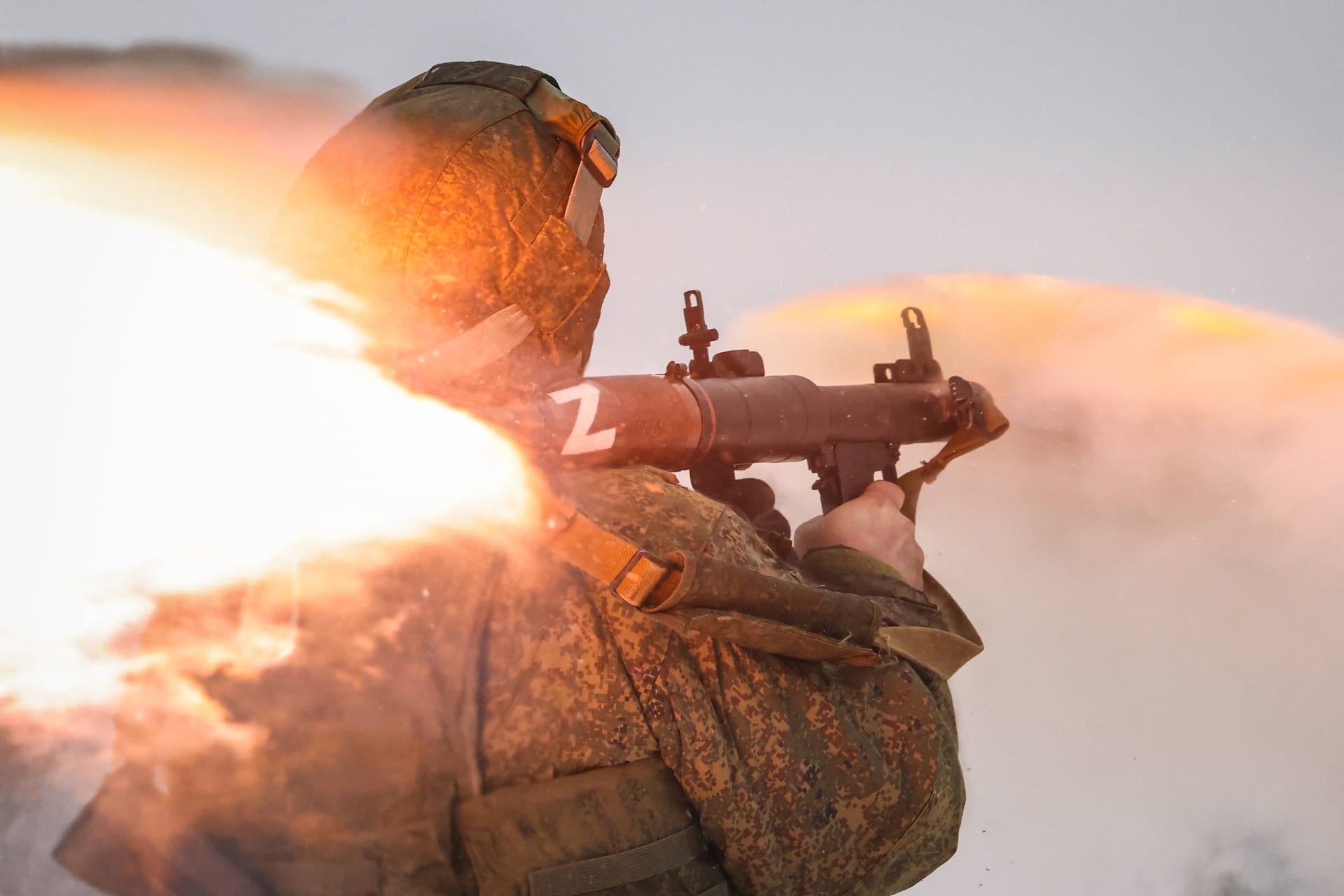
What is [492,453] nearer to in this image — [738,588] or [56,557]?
[738,588]

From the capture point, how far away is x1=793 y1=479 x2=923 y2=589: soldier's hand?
7.13ft

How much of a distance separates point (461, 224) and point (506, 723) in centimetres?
72

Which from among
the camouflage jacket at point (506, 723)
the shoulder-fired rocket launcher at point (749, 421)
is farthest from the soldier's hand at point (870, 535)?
the camouflage jacket at point (506, 723)

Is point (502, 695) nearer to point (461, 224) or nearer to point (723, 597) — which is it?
point (723, 597)

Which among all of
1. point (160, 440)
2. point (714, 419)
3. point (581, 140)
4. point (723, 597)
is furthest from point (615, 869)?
point (581, 140)

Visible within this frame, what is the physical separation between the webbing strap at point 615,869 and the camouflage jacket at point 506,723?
25 mm

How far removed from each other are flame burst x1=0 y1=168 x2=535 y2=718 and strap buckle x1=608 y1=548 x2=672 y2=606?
0.21 metres

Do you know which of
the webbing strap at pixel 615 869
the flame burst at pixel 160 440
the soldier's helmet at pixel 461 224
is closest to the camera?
the flame burst at pixel 160 440

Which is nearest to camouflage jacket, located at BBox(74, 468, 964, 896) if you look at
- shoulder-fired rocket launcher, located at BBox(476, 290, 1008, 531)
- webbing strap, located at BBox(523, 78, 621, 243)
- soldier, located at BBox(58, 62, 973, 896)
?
soldier, located at BBox(58, 62, 973, 896)

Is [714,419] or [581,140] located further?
[714,419]

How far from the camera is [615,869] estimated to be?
1469 millimetres

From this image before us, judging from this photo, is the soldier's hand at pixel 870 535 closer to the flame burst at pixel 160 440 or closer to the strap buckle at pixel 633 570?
the strap buckle at pixel 633 570

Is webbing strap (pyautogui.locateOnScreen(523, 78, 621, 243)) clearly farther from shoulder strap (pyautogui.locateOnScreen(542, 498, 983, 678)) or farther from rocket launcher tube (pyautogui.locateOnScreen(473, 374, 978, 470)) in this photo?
shoulder strap (pyautogui.locateOnScreen(542, 498, 983, 678))

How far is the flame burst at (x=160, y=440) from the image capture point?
4.36ft
